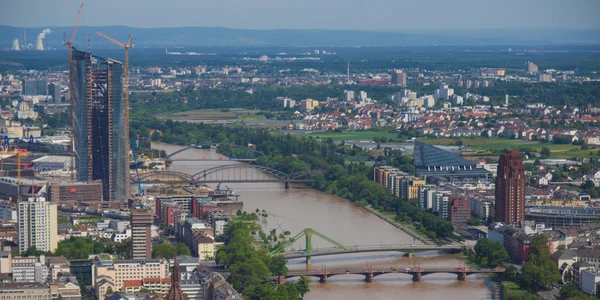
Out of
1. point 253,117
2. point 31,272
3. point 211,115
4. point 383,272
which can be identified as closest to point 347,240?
point 383,272

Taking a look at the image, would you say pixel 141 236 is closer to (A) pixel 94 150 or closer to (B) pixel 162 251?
(B) pixel 162 251

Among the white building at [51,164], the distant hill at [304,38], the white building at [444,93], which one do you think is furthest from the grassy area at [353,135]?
the distant hill at [304,38]

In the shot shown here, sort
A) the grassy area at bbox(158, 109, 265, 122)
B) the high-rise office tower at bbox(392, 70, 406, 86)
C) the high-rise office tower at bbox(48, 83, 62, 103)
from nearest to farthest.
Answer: the grassy area at bbox(158, 109, 265, 122) → the high-rise office tower at bbox(48, 83, 62, 103) → the high-rise office tower at bbox(392, 70, 406, 86)

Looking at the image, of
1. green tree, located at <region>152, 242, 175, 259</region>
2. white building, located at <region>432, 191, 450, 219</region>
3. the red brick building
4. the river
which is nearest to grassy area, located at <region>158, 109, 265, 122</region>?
the river

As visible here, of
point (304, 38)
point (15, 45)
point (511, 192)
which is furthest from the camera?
point (304, 38)

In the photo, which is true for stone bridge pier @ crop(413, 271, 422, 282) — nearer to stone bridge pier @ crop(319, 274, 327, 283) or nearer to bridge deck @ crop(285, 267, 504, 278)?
bridge deck @ crop(285, 267, 504, 278)

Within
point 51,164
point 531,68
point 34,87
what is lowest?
point 531,68
